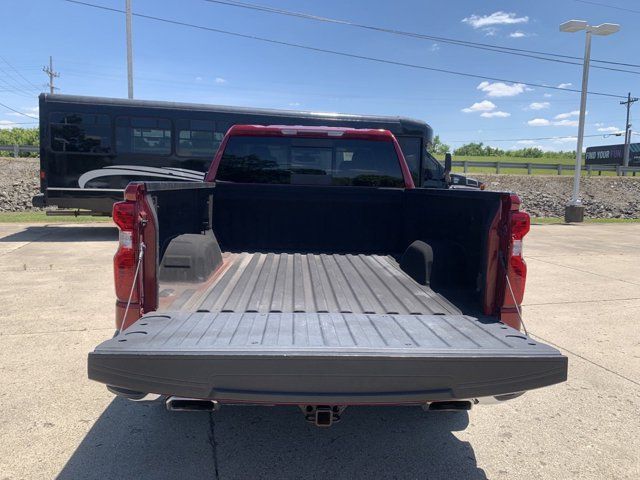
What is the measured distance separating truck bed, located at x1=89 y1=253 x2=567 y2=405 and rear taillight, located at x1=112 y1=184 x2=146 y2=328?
5.9 inches

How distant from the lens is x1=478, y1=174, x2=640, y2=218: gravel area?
26.2 m

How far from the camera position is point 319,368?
2211 millimetres

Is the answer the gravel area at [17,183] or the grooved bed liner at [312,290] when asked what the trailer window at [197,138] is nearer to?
the grooved bed liner at [312,290]

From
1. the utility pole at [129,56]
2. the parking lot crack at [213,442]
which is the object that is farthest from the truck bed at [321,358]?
the utility pole at [129,56]

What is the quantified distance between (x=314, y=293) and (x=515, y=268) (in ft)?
4.71

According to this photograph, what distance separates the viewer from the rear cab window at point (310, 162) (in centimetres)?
554

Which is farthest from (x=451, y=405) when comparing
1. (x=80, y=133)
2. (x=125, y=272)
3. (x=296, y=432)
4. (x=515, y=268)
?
(x=80, y=133)

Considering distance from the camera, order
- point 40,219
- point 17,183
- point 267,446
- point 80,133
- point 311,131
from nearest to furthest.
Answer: point 267,446, point 311,131, point 80,133, point 40,219, point 17,183

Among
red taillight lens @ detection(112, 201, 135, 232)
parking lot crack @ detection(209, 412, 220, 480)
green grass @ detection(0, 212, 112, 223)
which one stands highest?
red taillight lens @ detection(112, 201, 135, 232)

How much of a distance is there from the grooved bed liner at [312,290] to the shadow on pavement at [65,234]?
10.0m

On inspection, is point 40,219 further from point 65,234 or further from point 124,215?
point 124,215

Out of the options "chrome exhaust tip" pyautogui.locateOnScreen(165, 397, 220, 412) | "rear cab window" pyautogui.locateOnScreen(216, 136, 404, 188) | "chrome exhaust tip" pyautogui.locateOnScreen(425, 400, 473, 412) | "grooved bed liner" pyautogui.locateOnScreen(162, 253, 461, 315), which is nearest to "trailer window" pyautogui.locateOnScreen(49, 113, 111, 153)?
"rear cab window" pyautogui.locateOnScreen(216, 136, 404, 188)

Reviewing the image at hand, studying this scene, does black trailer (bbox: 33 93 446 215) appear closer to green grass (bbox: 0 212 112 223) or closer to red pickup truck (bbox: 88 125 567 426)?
green grass (bbox: 0 212 112 223)

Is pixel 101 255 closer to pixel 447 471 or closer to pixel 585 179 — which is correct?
pixel 447 471
